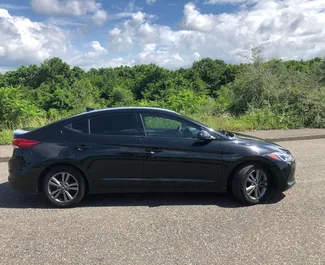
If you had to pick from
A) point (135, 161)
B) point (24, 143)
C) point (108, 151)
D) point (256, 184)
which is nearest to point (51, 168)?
point (24, 143)

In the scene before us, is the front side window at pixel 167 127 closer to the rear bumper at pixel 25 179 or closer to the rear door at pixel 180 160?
the rear door at pixel 180 160

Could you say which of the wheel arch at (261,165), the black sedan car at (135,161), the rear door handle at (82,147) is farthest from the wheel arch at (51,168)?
the wheel arch at (261,165)

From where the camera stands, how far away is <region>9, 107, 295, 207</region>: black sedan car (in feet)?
16.5

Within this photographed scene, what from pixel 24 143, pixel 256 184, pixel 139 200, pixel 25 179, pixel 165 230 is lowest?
pixel 165 230

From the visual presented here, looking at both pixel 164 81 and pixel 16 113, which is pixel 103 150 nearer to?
pixel 16 113

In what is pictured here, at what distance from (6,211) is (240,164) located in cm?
351

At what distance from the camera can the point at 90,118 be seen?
204 inches

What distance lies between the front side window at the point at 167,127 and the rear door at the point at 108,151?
0.20 meters

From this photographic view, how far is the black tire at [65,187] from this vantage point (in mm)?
5035

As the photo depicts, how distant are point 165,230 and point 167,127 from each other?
1.62m

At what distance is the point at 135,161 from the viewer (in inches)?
→ 198

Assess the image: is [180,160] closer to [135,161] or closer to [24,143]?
[135,161]

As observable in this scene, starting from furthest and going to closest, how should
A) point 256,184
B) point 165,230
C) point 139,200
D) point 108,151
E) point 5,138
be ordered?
1. point 5,138
2. point 139,200
3. point 256,184
4. point 108,151
5. point 165,230

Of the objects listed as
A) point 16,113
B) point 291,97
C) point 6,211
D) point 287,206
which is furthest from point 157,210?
point 291,97
